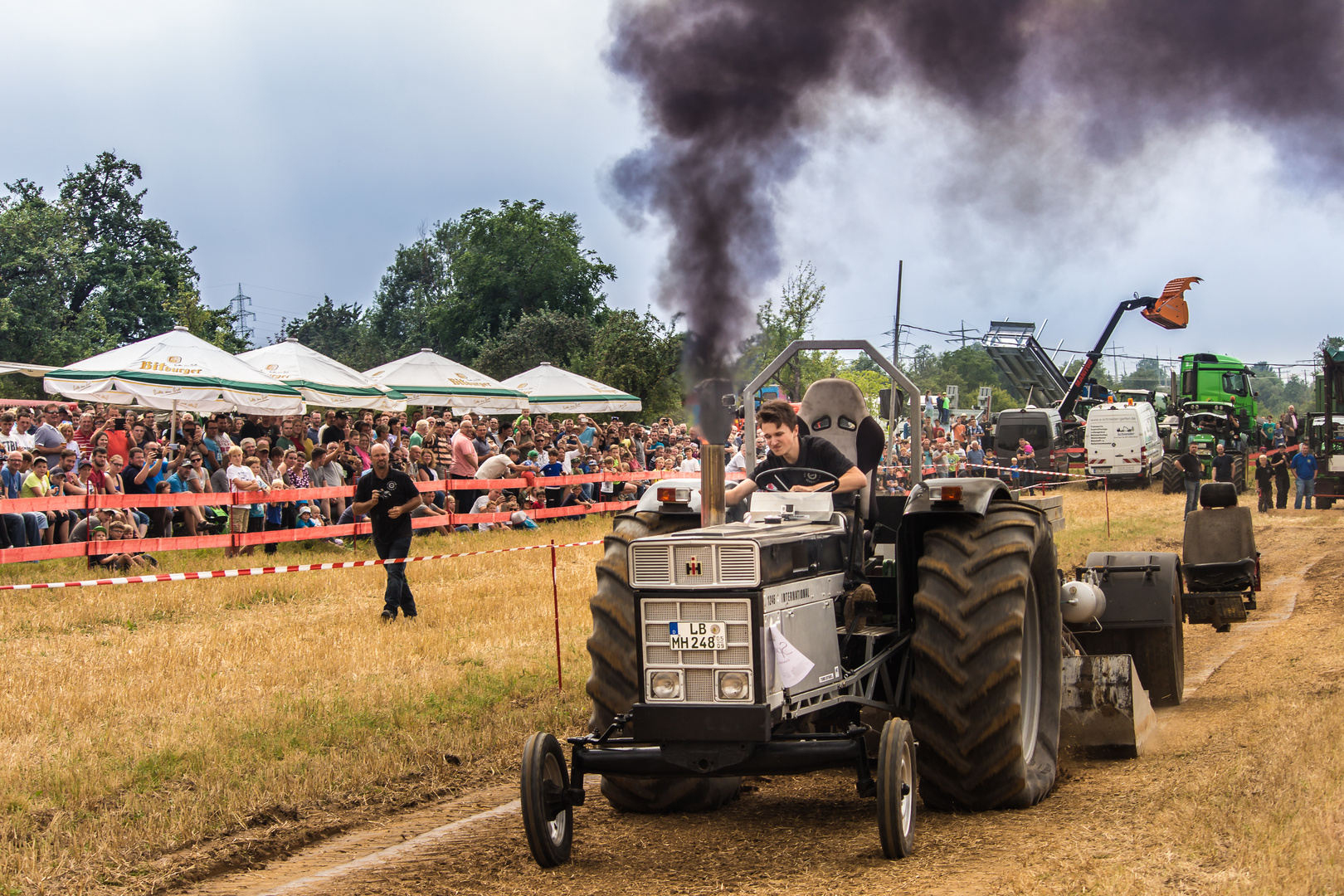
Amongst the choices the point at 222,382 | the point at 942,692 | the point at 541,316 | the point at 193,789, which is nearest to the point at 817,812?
the point at 942,692

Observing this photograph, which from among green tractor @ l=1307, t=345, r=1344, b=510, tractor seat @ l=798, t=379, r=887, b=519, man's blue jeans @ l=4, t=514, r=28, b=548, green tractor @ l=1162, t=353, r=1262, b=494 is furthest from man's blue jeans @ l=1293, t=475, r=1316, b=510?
man's blue jeans @ l=4, t=514, r=28, b=548

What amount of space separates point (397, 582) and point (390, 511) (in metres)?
0.64

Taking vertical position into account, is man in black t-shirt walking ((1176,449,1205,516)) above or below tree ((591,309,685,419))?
below

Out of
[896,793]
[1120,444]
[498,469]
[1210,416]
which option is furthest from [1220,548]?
[1210,416]

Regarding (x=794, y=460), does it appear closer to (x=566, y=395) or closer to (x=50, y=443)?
(x=50, y=443)

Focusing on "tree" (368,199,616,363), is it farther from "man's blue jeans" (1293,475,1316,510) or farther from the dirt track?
the dirt track

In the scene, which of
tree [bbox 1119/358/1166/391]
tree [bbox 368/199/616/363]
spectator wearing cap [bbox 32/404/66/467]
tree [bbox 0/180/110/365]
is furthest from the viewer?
tree [bbox 1119/358/1166/391]

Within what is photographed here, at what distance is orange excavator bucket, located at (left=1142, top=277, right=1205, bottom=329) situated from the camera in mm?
37031

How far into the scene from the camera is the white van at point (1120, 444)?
30.5 metres

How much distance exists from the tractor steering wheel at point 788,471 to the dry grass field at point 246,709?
83.6 inches

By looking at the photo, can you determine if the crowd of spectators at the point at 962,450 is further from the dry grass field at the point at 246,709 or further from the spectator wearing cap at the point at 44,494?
the spectator wearing cap at the point at 44,494

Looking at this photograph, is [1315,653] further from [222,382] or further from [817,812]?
[222,382]

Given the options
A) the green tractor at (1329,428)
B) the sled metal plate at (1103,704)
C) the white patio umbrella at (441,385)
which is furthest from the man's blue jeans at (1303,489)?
the sled metal plate at (1103,704)

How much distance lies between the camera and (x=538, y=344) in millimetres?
50375
